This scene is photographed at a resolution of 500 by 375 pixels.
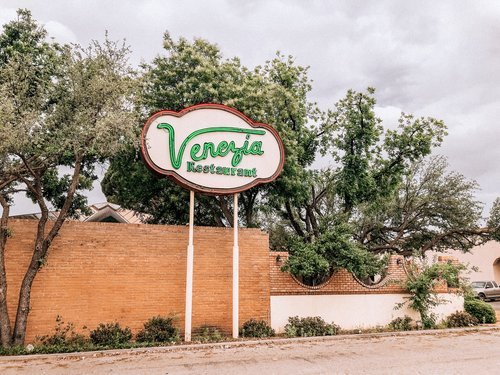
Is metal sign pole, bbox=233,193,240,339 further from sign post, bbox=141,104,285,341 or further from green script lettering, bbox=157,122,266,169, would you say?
green script lettering, bbox=157,122,266,169

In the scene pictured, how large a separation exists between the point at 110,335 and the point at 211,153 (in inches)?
256

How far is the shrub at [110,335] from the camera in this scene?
11.8 meters

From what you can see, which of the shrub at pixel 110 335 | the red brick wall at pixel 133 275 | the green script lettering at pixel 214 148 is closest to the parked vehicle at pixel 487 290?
the red brick wall at pixel 133 275

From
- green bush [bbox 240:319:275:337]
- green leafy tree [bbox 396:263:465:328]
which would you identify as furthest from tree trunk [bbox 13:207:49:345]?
green leafy tree [bbox 396:263:465:328]

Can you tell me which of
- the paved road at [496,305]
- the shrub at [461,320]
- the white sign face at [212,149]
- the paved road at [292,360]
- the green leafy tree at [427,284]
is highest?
the white sign face at [212,149]

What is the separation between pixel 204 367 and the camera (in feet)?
30.9

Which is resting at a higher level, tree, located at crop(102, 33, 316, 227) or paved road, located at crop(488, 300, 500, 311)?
tree, located at crop(102, 33, 316, 227)

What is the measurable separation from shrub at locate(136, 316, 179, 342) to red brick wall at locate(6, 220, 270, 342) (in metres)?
0.40

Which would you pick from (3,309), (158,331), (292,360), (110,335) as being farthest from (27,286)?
(292,360)

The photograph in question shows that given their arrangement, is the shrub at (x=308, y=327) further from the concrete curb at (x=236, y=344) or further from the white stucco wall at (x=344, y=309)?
the concrete curb at (x=236, y=344)

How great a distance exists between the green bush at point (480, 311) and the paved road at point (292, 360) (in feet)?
16.0

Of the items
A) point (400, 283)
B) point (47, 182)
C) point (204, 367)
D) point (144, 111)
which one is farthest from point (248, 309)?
point (47, 182)

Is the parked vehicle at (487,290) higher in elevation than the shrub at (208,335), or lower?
higher

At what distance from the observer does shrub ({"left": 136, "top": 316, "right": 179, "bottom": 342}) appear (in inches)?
483
